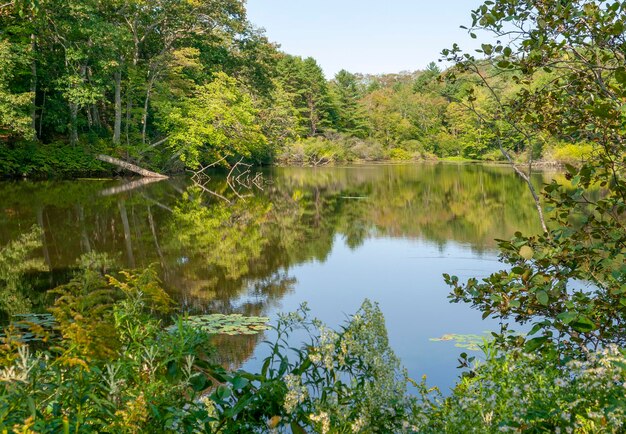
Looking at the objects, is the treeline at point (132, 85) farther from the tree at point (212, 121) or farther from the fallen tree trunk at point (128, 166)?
the fallen tree trunk at point (128, 166)

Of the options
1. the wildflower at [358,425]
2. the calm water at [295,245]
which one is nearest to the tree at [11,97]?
the calm water at [295,245]

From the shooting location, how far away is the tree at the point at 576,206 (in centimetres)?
229

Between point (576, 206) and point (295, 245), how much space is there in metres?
9.71

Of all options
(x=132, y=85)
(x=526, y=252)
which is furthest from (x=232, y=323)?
(x=132, y=85)

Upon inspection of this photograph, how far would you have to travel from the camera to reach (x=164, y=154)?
1347 inches

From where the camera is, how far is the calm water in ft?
23.3

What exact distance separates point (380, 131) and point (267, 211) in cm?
5342

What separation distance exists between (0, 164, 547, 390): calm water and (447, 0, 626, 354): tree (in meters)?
2.70

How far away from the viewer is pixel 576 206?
8.45 feet

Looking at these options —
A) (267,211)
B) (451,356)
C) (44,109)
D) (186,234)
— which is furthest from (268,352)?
(44,109)

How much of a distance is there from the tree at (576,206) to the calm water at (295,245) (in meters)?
2.70

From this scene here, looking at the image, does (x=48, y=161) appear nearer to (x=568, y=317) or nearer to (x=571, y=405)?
(x=568, y=317)

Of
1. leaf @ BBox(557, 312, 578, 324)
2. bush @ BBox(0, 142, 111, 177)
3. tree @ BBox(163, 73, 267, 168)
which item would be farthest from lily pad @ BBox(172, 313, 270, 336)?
tree @ BBox(163, 73, 267, 168)

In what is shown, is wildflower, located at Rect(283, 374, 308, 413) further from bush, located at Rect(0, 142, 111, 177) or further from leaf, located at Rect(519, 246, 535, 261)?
bush, located at Rect(0, 142, 111, 177)
